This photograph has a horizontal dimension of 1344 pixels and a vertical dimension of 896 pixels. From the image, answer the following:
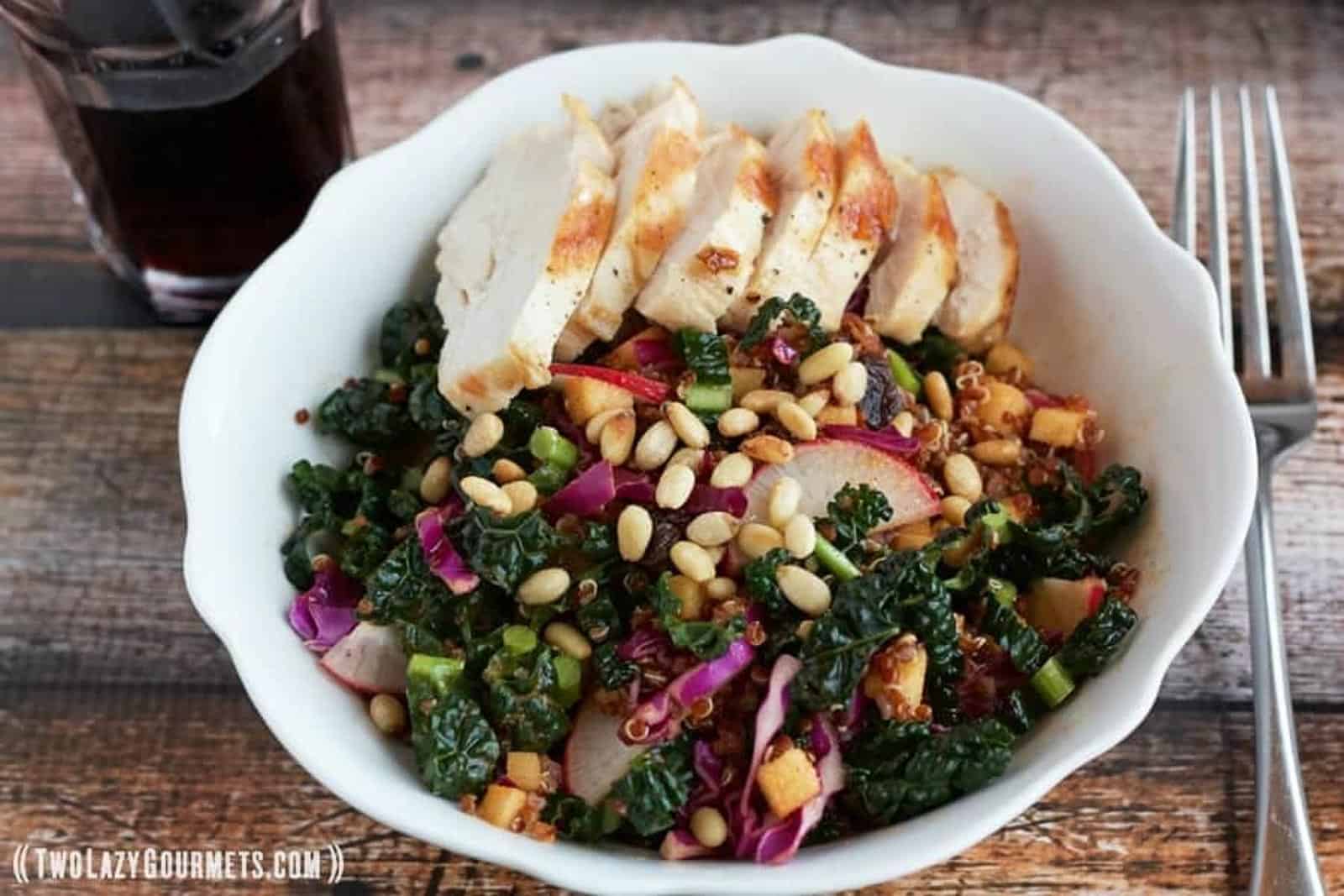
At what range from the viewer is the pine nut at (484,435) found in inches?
107

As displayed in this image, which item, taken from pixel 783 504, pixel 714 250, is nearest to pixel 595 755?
pixel 783 504

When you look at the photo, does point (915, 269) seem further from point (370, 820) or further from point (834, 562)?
point (370, 820)

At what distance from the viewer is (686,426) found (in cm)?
265

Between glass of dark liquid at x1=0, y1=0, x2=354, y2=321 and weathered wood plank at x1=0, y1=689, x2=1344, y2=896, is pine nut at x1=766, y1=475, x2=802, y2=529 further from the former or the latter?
glass of dark liquid at x1=0, y1=0, x2=354, y2=321

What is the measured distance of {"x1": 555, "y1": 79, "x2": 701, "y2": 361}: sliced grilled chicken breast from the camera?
2801 millimetres

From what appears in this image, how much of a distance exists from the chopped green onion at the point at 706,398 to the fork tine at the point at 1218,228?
120 centimetres

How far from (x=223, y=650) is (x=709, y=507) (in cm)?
121

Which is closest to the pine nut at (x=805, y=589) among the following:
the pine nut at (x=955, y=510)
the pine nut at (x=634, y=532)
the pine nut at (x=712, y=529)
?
the pine nut at (x=712, y=529)

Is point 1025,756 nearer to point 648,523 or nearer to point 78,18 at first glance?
point 648,523

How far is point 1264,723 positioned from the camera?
286cm

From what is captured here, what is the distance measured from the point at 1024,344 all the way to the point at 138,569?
1996mm

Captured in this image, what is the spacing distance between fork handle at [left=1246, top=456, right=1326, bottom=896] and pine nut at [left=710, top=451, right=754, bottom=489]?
1.12 metres

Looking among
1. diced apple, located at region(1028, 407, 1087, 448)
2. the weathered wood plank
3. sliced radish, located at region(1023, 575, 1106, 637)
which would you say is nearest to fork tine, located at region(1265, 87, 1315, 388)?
diced apple, located at region(1028, 407, 1087, 448)

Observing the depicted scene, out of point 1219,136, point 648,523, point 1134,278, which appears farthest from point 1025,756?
point 1219,136
